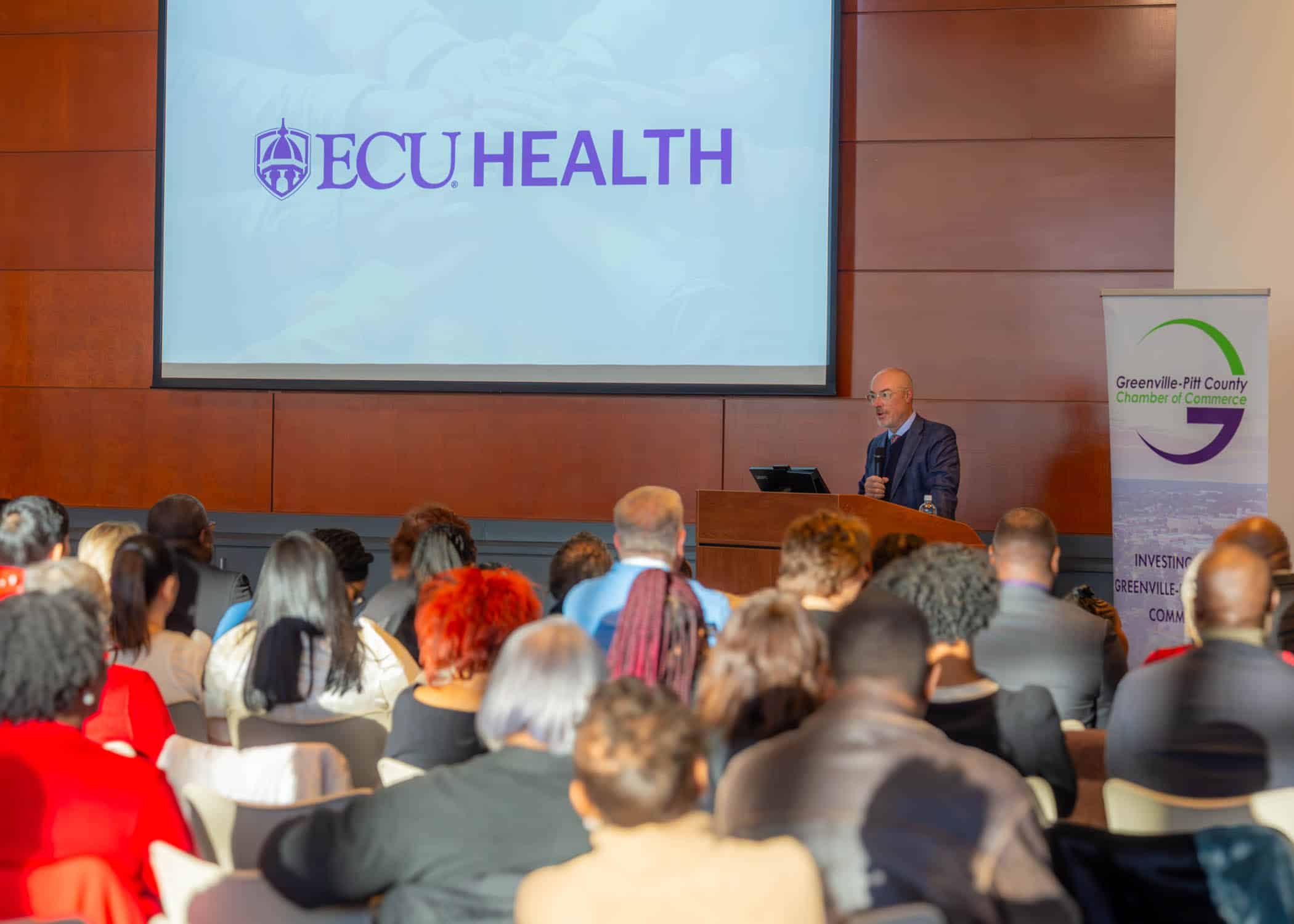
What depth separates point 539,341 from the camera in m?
7.09

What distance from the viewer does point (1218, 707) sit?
2391 mm

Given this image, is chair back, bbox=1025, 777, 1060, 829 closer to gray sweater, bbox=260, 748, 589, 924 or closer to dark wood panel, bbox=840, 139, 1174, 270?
gray sweater, bbox=260, 748, 589, 924

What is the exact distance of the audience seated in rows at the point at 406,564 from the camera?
376 centimetres

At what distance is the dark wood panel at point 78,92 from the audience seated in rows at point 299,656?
5439 millimetres

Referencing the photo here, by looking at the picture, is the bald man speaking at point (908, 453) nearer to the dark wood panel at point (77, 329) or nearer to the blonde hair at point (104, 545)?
the blonde hair at point (104, 545)

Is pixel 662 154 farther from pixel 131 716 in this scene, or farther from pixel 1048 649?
pixel 131 716

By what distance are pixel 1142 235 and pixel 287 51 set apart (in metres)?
5.14

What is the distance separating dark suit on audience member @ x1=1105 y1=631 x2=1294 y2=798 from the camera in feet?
7.72

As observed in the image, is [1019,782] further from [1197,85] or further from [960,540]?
[1197,85]

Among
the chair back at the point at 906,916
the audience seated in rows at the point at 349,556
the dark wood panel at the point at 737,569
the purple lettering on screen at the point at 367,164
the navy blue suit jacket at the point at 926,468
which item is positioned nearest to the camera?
the chair back at the point at 906,916

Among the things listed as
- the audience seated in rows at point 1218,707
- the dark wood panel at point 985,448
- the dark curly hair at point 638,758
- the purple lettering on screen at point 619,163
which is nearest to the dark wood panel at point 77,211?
the purple lettering on screen at point 619,163

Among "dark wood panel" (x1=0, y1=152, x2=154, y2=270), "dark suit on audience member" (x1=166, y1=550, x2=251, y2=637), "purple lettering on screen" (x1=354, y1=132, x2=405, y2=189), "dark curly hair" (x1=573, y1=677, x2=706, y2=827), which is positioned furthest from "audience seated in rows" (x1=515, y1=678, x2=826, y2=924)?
"dark wood panel" (x1=0, y1=152, x2=154, y2=270)

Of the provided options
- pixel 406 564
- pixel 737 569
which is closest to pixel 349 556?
pixel 406 564

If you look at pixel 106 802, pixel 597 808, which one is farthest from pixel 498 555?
pixel 597 808
